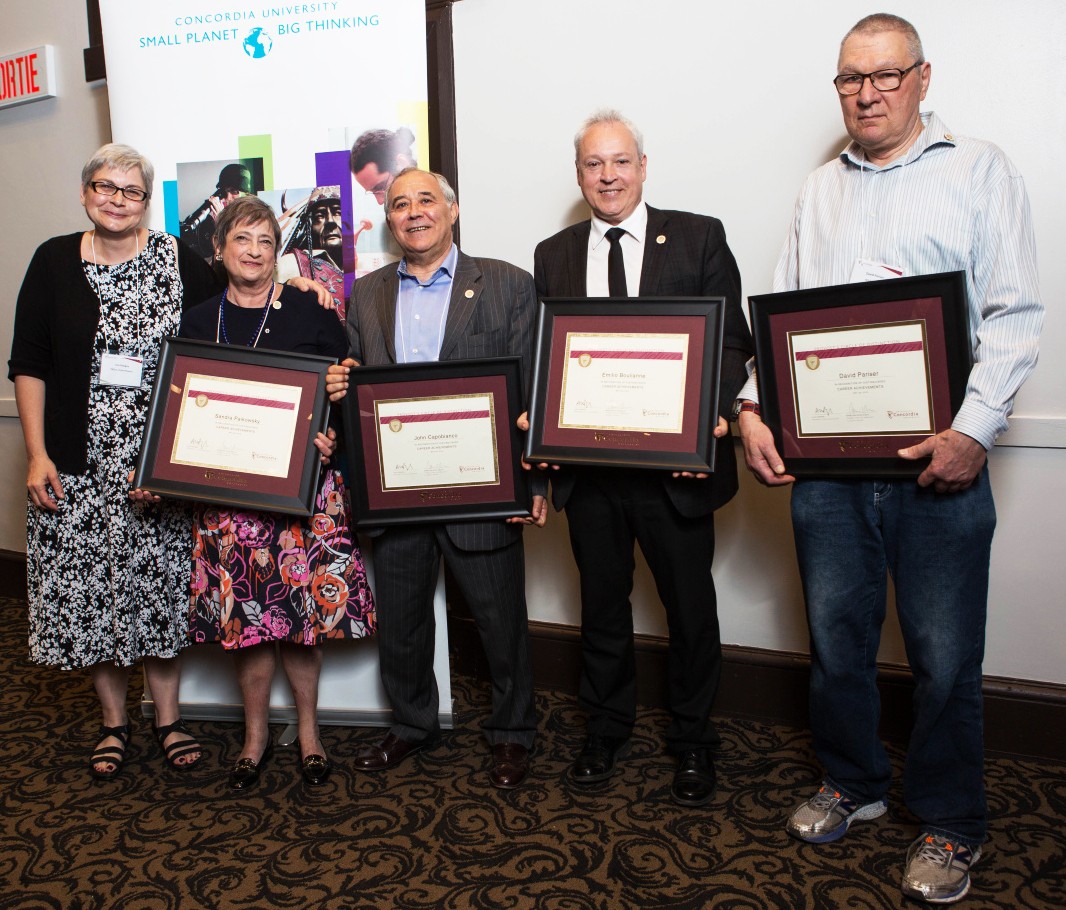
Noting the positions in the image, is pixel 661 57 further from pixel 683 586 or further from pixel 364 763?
pixel 364 763

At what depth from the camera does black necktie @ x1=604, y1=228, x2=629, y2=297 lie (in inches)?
90.2

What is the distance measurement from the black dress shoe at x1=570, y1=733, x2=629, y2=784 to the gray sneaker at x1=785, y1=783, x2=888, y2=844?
51 cm

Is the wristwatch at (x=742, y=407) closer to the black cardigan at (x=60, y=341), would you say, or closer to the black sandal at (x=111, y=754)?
the black cardigan at (x=60, y=341)

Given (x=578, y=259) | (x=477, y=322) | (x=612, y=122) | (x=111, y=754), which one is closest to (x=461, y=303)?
(x=477, y=322)

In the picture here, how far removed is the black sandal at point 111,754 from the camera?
2617 millimetres

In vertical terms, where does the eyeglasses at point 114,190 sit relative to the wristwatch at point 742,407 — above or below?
above

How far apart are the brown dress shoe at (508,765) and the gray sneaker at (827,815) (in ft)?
2.42

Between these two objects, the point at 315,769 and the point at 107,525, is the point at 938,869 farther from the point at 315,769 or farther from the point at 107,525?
the point at 107,525

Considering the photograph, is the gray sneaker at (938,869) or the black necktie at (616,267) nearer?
the gray sneaker at (938,869)

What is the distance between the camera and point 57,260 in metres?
2.53

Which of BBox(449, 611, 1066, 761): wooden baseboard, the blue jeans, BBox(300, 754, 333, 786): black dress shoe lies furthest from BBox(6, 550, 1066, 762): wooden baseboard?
BBox(300, 754, 333, 786): black dress shoe

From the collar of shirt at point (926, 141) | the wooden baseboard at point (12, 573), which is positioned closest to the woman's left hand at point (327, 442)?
the collar of shirt at point (926, 141)

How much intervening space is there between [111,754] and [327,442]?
1.24 m

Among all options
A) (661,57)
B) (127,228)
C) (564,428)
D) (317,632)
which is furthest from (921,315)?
(127,228)
